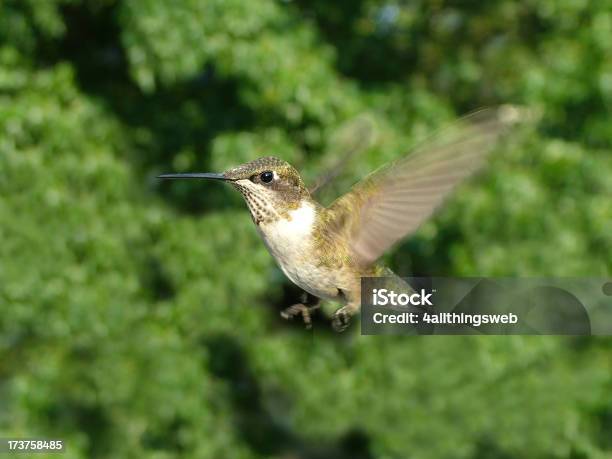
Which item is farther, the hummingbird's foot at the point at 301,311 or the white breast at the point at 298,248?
the hummingbird's foot at the point at 301,311

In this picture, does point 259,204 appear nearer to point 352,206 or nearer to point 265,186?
point 265,186

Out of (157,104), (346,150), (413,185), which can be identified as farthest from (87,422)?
(413,185)

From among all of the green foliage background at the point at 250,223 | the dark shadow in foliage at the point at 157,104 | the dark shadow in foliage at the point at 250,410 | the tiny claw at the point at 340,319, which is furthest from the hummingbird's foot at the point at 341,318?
the dark shadow in foliage at the point at 250,410

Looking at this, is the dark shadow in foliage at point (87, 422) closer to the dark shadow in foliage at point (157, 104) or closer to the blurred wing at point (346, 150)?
the dark shadow in foliage at point (157, 104)

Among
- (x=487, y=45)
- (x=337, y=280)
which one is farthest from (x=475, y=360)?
(x=337, y=280)

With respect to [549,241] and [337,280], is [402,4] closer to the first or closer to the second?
[549,241]

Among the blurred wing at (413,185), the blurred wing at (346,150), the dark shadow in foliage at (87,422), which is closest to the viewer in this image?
the blurred wing at (413,185)

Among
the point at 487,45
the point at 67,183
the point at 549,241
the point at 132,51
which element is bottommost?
the point at 549,241
